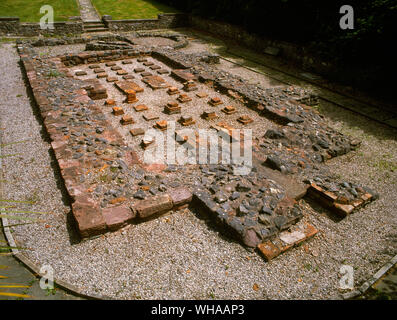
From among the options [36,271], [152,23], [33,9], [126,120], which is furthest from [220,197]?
[33,9]

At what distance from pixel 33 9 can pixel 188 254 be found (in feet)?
72.8

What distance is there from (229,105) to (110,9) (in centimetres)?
1726

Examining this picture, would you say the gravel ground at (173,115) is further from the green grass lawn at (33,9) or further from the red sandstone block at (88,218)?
the green grass lawn at (33,9)

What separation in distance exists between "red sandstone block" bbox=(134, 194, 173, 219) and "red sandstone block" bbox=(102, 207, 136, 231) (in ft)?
0.49

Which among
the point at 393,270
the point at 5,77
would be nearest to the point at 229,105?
the point at 393,270

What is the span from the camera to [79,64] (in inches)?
501

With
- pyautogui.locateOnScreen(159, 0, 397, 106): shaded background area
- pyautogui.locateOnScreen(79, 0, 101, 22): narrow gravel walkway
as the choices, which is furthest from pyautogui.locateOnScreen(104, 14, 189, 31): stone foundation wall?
pyautogui.locateOnScreen(159, 0, 397, 106): shaded background area

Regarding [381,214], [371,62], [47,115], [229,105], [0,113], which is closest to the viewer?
[381,214]

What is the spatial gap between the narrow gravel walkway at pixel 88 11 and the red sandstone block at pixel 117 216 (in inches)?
723

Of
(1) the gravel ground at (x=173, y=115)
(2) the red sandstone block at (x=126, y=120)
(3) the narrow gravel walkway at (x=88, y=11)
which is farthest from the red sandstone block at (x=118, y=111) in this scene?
(3) the narrow gravel walkway at (x=88, y=11)

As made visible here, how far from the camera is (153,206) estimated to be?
502cm

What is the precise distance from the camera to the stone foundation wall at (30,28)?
15656 mm

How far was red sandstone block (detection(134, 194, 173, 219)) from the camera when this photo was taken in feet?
16.3

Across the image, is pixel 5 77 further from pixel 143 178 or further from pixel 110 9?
pixel 110 9
